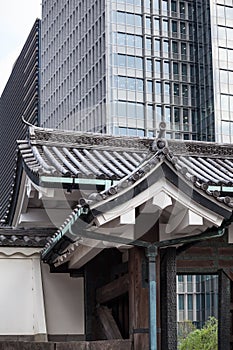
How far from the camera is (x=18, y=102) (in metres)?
122

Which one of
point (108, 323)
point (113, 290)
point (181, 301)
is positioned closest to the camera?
point (113, 290)

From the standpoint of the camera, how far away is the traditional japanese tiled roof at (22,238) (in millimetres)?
9609

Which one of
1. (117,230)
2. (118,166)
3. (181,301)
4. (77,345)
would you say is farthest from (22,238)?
(181,301)

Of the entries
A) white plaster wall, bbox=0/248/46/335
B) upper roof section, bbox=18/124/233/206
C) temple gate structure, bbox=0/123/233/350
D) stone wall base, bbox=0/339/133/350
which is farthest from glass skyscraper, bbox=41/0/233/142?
stone wall base, bbox=0/339/133/350

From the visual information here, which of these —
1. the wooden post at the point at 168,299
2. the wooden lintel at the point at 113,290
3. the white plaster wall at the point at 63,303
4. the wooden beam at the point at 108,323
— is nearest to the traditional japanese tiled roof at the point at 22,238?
the white plaster wall at the point at 63,303

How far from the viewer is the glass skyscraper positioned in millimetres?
71625

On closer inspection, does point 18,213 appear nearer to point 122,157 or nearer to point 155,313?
point 122,157

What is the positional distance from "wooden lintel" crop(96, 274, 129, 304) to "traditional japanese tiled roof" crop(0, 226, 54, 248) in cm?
112

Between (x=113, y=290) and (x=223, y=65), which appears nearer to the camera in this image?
(x=113, y=290)

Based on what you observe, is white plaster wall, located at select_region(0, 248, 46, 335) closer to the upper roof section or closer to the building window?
the upper roof section

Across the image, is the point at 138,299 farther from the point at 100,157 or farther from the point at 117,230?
the point at 100,157

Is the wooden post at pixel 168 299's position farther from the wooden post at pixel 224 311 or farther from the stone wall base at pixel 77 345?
the wooden post at pixel 224 311

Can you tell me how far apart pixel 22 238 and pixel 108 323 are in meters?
1.80

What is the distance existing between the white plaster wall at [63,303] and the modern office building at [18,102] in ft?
262
